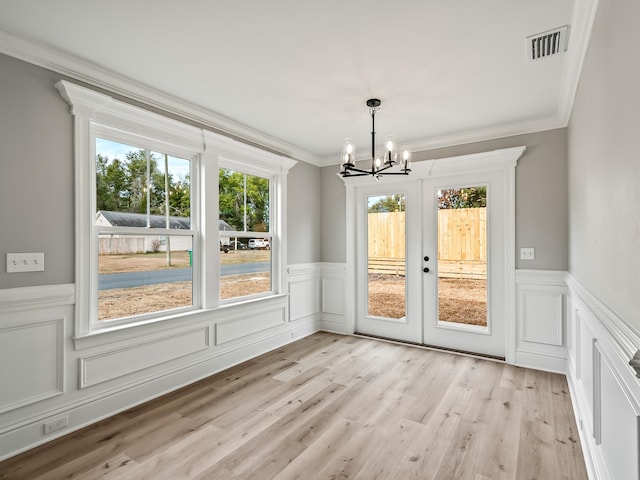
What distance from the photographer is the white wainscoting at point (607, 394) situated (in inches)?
45.3

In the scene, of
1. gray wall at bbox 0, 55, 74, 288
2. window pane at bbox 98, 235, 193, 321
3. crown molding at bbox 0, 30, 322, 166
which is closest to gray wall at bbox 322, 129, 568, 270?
crown molding at bbox 0, 30, 322, 166

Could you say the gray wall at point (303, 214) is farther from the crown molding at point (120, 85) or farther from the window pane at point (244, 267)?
the crown molding at point (120, 85)

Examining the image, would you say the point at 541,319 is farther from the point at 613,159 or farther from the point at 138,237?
the point at 138,237

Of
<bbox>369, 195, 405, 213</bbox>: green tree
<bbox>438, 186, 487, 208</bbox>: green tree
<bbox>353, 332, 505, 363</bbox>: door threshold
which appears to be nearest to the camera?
<bbox>353, 332, 505, 363</bbox>: door threshold

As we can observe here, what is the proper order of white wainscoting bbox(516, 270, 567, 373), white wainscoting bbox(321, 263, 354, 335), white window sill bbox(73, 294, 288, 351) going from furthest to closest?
1. white wainscoting bbox(321, 263, 354, 335)
2. white wainscoting bbox(516, 270, 567, 373)
3. white window sill bbox(73, 294, 288, 351)

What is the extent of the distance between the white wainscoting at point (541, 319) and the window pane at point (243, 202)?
3.02m

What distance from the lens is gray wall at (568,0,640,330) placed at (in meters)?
1.16

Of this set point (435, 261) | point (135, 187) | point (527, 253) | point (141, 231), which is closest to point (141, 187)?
point (135, 187)

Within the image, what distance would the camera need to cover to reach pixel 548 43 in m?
2.18

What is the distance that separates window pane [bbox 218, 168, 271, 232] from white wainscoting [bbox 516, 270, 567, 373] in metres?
3.02

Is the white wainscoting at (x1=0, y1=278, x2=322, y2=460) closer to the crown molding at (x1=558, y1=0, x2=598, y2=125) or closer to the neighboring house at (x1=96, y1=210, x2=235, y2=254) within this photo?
the neighboring house at (x1=96, y1=210, x2=235, y2=254)

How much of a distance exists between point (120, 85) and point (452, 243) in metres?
3.72

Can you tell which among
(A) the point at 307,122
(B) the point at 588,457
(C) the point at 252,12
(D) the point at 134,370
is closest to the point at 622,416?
(B) the point at 588,457

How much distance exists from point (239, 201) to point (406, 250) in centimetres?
221
